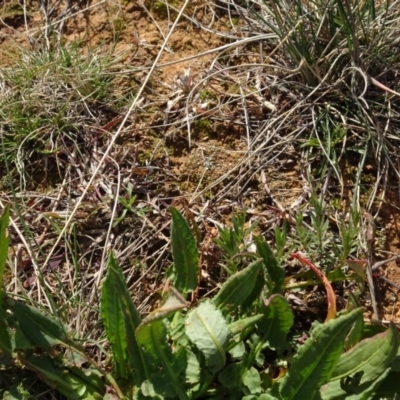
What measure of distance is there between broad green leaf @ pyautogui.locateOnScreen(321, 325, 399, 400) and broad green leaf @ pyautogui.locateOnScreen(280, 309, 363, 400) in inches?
2.9

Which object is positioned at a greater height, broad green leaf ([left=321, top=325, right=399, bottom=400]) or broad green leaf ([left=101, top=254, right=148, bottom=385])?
broad green leaf ([left=101, top=254, right=148, bottom=385])

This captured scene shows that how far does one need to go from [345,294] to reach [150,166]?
0.73m

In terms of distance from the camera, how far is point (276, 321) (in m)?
1.75

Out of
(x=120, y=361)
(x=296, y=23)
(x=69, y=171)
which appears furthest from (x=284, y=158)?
(x=120, y=361)

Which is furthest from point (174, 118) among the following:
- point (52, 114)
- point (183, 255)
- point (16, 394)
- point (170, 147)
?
point (16, 394)

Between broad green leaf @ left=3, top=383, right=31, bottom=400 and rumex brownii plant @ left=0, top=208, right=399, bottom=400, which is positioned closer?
rumex brownii plant @ left=0, top=208, right=399, bottom=400

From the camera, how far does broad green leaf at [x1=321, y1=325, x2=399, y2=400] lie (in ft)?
5.25

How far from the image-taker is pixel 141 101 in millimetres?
2320

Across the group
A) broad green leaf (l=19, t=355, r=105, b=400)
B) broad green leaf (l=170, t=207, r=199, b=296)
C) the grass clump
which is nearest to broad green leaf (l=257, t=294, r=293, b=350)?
broad green leaf (l=170, t=207, r=199, b=296)

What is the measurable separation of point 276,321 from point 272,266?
147mm

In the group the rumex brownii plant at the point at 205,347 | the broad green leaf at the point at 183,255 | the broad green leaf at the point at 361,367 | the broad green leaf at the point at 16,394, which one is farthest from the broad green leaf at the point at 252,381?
the broad green leaf at the point at 16,394

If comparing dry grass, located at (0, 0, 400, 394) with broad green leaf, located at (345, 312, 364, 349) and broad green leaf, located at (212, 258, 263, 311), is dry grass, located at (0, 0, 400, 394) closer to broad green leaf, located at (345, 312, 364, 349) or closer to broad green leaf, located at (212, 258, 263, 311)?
broad green leaf, located at (212, 258, 263, 311)

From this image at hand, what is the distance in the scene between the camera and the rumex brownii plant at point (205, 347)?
1598 millimetres

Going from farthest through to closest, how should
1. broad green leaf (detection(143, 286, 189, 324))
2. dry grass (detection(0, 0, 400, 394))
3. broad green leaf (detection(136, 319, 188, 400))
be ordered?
1. dry grass (detection(0, 0, 400, 394))
2. broad green leaf (detection(136, 319, 188, 400))
3. broad green leaf (detection(143, 286, 189, 324))
